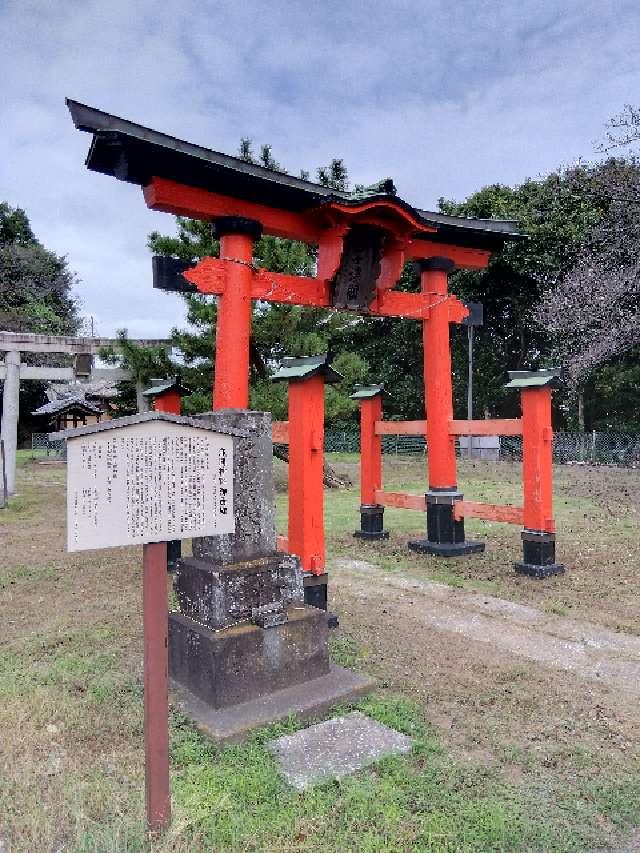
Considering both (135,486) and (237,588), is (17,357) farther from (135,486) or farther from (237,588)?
(135,486)

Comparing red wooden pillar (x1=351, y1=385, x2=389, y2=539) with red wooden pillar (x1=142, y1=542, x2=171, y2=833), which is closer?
red wooden pillar (x1=142, y1=542, x2=171, y2=833)

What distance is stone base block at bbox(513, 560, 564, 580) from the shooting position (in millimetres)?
6621

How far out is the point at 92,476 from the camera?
2.62 meters

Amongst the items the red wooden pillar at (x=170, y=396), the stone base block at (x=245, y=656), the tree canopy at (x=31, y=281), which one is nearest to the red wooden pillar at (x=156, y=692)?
the stone base block at (x=245, y=656)

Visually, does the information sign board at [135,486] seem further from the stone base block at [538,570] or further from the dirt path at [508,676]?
the stone base block at [538,570]

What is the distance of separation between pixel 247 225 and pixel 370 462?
439 centimetres

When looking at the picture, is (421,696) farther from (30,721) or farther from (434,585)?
(434,585)

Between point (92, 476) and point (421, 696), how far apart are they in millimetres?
2495

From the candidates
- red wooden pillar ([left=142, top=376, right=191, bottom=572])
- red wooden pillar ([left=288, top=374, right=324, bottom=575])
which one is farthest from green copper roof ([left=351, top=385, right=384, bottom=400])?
red wooden pillar ([left=288, top=374, right=324, bottom=575])

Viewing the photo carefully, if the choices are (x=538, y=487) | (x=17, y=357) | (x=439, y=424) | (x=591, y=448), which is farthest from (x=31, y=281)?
(x=538, y=487)

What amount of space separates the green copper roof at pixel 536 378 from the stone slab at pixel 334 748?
444cm

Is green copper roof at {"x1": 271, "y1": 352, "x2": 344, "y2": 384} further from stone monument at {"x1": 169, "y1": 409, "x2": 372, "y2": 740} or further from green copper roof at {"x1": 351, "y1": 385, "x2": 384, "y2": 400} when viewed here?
green copper roof at {"x1": 351, "y1": 385, "x2": 384, "y2": 400}

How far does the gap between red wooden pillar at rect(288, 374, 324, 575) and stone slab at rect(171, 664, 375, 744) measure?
1237 millimetres

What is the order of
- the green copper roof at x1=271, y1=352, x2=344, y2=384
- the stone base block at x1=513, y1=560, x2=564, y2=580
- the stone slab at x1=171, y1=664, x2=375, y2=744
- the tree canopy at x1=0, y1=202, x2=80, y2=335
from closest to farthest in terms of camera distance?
1. the stone slab at x1=171, y1=664, x2=375, y2=744
2. the green copper roof at x1=271, y1=352, x2=344, y2=384
3. the stone base block at x1=513, y1=560, x2=564, y2=580
4. the tree canopy at x1=0, y1=202, x2=80, y2=335
